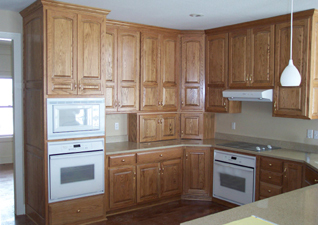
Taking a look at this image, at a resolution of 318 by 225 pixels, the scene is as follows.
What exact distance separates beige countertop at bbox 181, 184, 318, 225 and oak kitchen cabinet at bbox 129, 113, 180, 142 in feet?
9.05

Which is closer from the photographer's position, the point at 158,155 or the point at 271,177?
the point at 271,177

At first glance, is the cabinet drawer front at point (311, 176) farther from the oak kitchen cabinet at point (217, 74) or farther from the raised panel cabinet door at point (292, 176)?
the oak kitchen cabinet at point (217, 74)

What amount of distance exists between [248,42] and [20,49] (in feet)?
9.66

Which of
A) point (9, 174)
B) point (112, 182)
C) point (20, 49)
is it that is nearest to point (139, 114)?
point (112, 182)

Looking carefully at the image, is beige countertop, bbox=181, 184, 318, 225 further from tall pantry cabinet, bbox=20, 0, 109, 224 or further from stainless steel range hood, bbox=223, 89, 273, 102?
tall pantry cabinet, bbox=20, 0, 109, 224

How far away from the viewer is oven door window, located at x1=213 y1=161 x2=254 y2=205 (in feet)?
13.7

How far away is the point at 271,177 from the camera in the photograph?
12.9ft

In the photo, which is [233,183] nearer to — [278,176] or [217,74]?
[278,176]

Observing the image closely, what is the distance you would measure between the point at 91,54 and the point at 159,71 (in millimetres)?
1264

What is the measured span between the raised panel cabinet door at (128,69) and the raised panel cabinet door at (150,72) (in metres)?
0.08

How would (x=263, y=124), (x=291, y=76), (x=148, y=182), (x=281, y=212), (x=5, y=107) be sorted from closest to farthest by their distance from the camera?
(x=281, y=212) → (x=291, y=76) → (x=148, y=182) → (x=263, y=124) → (x=5, y=107)

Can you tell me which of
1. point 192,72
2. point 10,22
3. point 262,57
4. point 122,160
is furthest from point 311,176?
point 10,22

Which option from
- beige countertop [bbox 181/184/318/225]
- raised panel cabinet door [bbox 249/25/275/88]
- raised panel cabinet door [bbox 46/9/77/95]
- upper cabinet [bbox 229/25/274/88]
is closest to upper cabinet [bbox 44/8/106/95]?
raised panel cabinet door [bbox 46/9/77/95]

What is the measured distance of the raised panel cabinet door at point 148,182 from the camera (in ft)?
14.4
